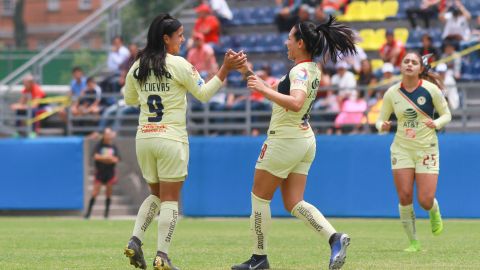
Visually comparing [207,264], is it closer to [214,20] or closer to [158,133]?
[158,133]

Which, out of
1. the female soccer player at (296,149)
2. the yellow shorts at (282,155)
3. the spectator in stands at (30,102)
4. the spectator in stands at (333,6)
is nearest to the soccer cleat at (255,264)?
the female soccer player at (296,149)

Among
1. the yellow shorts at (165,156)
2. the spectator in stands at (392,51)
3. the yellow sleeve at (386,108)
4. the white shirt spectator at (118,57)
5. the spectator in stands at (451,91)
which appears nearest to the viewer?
the yellow shorts at (165,156)

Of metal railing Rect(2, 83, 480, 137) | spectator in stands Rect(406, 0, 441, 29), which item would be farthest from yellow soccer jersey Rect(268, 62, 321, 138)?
spectator in stands Rect(406, 0, 441, 29)

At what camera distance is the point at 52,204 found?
78.7ft

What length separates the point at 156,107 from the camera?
10.0 m

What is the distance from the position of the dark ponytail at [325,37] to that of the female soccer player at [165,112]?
65 centimetres

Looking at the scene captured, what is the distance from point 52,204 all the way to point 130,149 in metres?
2.13

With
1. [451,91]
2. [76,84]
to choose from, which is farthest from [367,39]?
[76,84]

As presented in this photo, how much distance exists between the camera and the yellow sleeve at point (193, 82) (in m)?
9.97

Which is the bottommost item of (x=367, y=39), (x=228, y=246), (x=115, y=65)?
(x=228, y=246)

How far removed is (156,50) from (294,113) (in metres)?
1.36

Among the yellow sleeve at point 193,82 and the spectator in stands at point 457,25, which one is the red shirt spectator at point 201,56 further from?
the yellow sleeve at point 193,82

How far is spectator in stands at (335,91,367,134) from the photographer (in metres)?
21.9

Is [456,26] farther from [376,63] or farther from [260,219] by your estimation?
[260,219]
